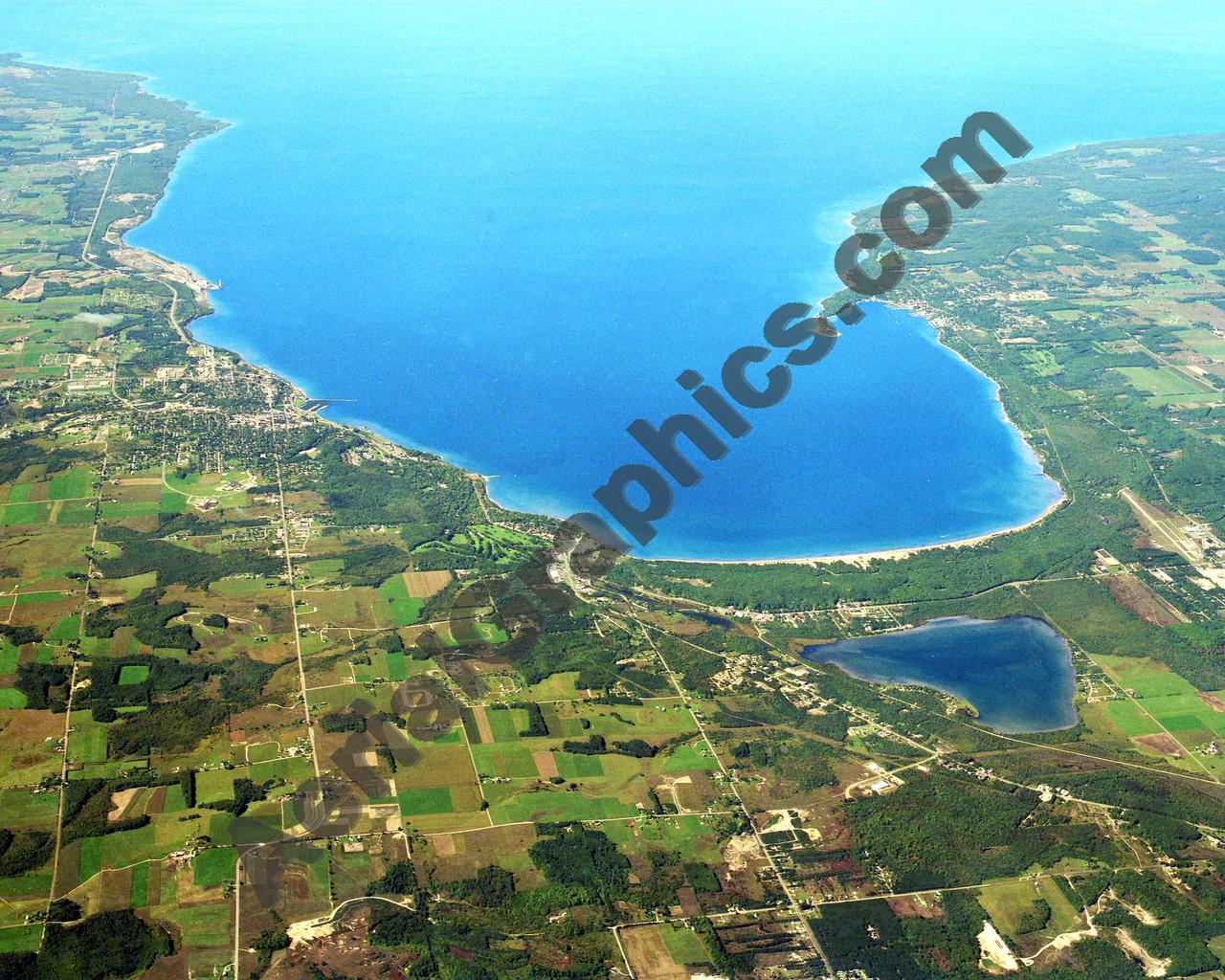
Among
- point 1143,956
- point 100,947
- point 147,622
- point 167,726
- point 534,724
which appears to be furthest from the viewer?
point 147,622

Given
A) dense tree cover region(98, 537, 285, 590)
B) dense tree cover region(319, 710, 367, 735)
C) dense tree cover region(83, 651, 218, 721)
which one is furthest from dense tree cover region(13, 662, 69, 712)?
dense tree cover region(319, 710, 367, 735)

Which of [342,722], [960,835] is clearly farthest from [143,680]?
[960,835]

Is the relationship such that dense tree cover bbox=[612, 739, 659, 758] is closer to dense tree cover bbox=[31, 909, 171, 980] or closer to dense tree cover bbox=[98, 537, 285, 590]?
dense tree cover bbox=[31, 909, 171, 980]

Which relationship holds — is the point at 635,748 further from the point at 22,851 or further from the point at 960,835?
the point at 22,851

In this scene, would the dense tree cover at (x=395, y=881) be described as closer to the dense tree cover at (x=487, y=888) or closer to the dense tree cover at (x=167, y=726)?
the dense tree cover at (x=487, y=888)

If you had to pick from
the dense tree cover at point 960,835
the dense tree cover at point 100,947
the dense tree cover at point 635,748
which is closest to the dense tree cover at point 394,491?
the dense tree cover at point 635,748

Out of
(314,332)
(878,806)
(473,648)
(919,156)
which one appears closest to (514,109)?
(919,156)
